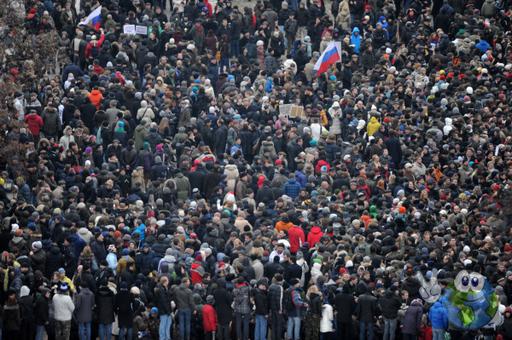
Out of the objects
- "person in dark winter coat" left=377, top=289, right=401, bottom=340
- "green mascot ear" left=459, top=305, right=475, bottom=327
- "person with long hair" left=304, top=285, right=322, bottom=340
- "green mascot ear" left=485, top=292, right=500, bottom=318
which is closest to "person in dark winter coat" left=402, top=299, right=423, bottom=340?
"person in dark winter coat" left=377, top=289, right=401, bottom=340

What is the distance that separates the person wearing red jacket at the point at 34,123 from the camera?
4094cm

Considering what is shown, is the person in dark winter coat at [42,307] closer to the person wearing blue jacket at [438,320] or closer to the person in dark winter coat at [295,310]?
the person in dark winter coat at [295,310]

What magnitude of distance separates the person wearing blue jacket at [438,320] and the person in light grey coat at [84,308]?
6482mm

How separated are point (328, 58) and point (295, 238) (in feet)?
32.5

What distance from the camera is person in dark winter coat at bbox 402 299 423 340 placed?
111 feet

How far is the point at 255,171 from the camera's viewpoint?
40.4 meters

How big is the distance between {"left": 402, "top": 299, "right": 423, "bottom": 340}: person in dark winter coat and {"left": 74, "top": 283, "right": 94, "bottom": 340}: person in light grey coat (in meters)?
5.97

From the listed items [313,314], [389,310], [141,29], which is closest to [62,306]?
[313,314]

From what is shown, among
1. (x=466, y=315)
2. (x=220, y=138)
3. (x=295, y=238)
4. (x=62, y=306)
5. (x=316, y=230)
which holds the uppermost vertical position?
(x=220, y=138)

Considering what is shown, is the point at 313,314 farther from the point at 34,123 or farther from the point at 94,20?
the point at 94,20

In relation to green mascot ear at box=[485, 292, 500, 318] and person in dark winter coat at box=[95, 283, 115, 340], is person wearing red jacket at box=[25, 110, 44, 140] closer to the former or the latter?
person in dark winter coat at box=[95, 283, 115, 340]

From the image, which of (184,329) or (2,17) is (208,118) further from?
(184,329)

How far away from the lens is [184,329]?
3422 centimetres

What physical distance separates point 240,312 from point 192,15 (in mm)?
15170
